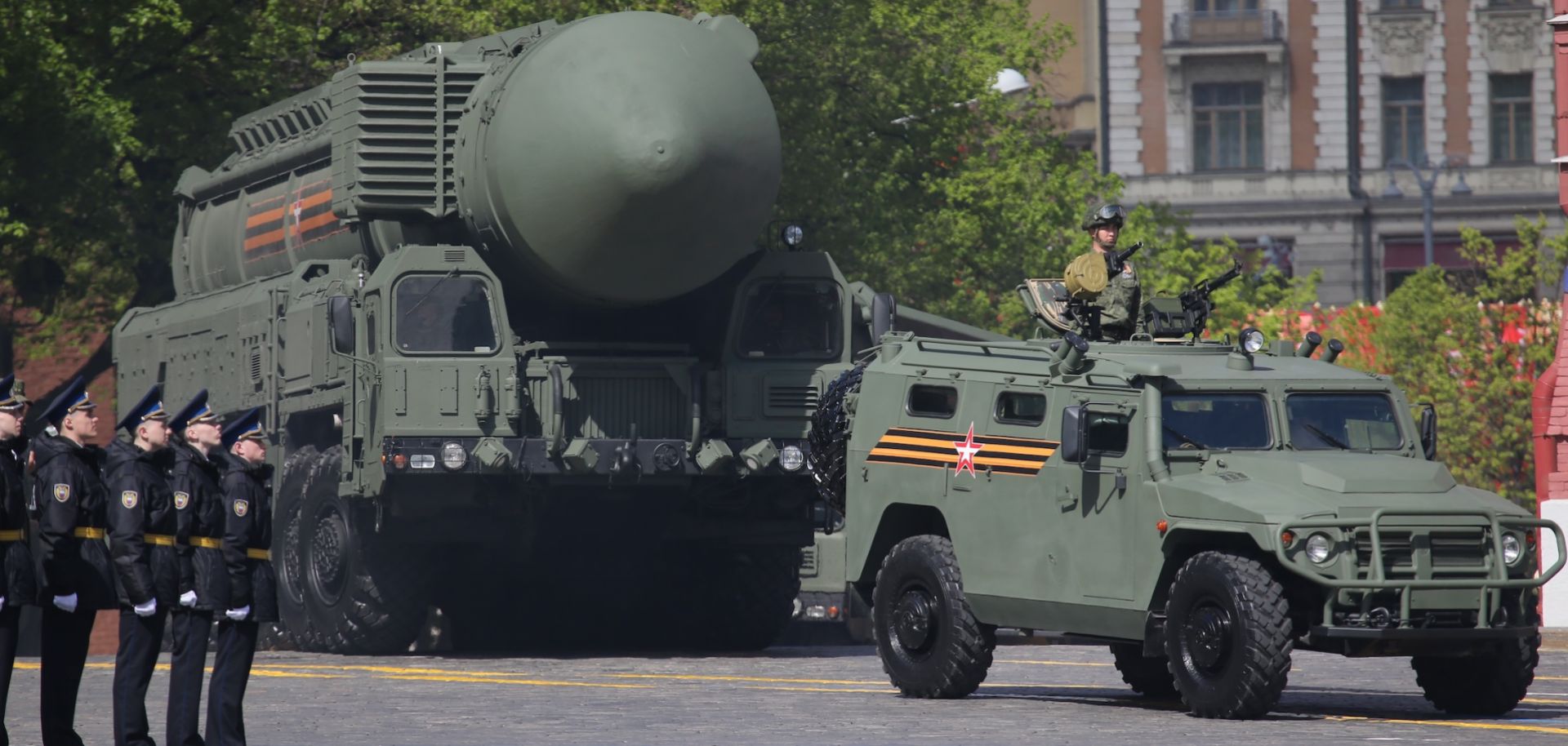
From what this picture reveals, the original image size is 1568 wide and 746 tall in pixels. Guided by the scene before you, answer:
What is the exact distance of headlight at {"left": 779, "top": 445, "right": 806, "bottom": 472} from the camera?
2162 cm

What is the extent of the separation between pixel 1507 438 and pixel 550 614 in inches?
1039

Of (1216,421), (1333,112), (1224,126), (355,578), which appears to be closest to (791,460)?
(355,578)

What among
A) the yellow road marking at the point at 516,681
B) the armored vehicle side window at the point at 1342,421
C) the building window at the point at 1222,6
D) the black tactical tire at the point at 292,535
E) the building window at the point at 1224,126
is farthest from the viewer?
the building window at the point at 1224,126

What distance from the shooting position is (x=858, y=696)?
17.8 m

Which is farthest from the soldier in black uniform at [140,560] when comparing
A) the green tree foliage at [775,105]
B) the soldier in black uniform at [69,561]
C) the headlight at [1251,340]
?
the green tree foliage at [775,105]

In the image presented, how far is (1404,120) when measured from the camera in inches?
2746

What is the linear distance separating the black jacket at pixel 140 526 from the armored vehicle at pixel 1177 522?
16.5ft

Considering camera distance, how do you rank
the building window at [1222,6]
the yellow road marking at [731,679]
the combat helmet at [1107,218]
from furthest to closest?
the building window at [1222,6]
the yellow road marking at [731,679]
the combat helmet at [1107,218]

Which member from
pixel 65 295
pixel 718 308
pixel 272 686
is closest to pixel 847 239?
pixel 65 295

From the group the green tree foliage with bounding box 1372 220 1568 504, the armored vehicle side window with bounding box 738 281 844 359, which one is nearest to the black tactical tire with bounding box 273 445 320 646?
the armored vehicle side window with bounding box 738 281 844 359

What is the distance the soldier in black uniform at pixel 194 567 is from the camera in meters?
13.6

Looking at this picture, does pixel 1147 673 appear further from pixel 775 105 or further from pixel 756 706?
pixel 775 105

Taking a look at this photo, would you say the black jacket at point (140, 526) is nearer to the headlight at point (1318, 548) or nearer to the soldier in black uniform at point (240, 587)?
the soldier in black uniform at point (240, 587)

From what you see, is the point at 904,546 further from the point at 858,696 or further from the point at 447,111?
the point at 447,111
